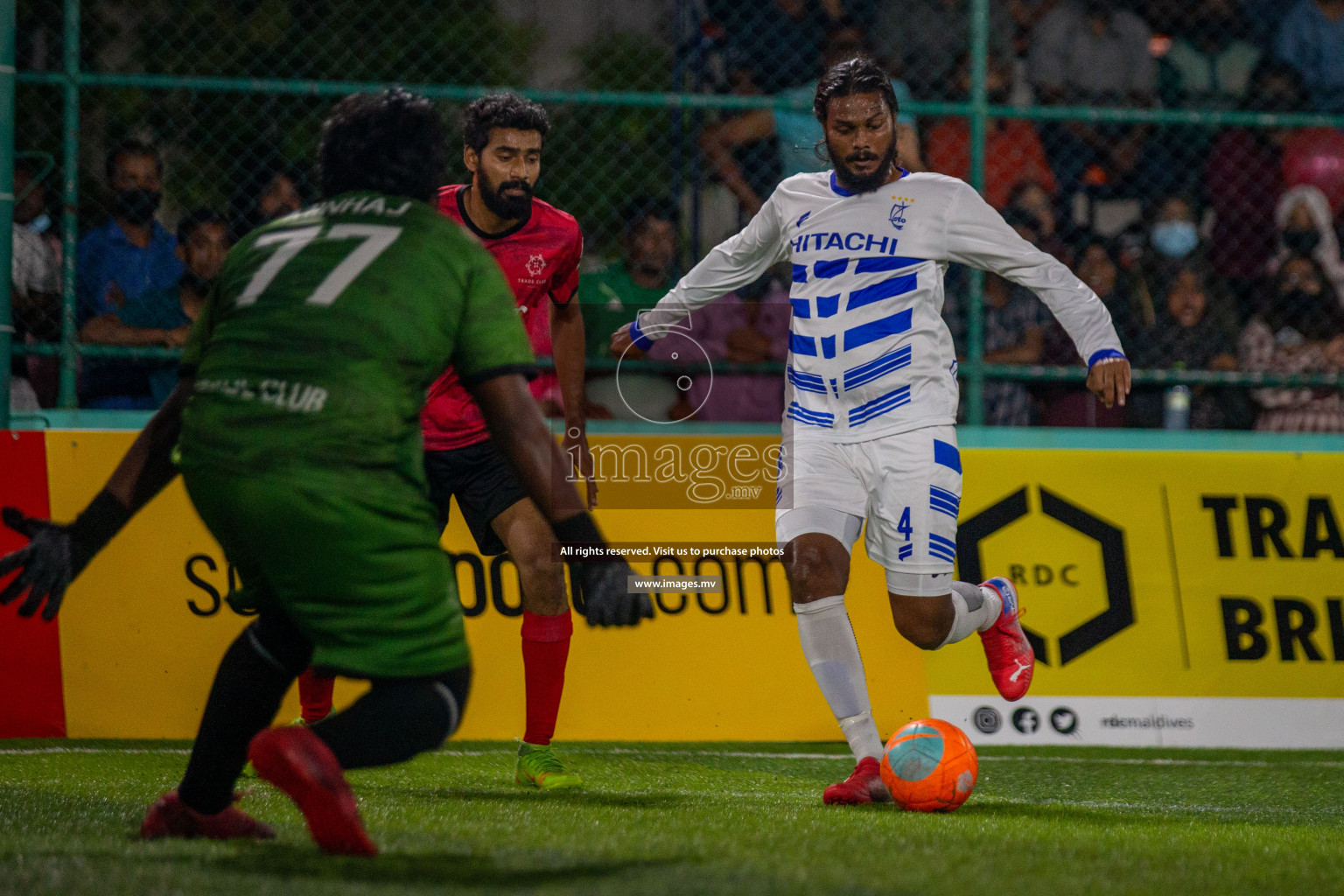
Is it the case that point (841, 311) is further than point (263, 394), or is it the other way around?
point (841, 311)

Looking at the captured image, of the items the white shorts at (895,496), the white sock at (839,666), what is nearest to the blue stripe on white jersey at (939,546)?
the white shorts at (895,496)

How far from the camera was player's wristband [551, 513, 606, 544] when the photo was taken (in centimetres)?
306

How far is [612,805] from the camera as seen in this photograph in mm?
4410

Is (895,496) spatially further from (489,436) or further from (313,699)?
(313,699)

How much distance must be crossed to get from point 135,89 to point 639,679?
12.7 ft

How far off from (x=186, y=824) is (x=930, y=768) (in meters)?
2.14

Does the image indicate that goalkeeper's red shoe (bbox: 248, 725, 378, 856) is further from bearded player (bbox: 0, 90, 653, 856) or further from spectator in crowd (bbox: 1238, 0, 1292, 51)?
spectator in crowd (bbox: 1238, 0, 1292, 51)

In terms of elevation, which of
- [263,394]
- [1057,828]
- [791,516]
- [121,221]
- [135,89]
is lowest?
[1057,828]

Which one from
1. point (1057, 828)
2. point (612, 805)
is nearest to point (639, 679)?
point (612, 805)

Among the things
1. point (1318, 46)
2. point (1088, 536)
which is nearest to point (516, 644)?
point (1088, 536)

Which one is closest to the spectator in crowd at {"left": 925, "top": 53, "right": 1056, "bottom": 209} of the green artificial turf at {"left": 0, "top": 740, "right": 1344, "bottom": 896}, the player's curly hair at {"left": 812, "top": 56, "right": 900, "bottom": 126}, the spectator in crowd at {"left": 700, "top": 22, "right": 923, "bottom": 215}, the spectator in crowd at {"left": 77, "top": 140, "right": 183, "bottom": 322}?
the spectator in crowd at {"left": 700, "top": 22, "right": 923, "bottom": 215}

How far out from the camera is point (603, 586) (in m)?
3.03

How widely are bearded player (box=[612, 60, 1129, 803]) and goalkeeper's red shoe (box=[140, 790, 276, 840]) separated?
80.1 inches

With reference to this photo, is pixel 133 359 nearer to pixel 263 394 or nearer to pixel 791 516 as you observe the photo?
pixel 791 516
